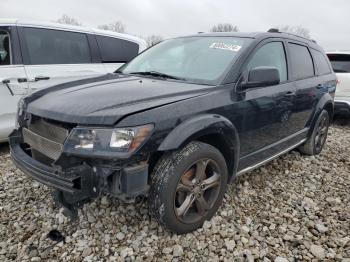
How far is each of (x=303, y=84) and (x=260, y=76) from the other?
134 cm

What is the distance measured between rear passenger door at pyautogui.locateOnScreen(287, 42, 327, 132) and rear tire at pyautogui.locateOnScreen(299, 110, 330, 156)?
323 mm

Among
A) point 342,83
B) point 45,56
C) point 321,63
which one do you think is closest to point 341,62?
point 342,83

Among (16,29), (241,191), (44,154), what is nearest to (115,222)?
(44,154)

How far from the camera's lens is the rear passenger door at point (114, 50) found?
545 cm

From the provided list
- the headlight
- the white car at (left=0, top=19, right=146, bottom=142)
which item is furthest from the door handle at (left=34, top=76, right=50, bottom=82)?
the headlight

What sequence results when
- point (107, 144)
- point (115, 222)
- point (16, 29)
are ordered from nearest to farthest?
point (107, 144), point (115, 222), point (16, 29)

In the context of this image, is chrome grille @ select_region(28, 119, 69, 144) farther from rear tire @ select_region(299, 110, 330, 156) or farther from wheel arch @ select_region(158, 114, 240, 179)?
rear tire @ select_region(299, 110, 330, 156)

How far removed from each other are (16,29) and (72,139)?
3.07 m

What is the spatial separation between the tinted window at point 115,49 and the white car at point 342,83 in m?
4.30

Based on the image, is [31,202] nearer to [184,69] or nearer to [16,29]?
[184,69]

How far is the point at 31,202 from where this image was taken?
3.21 m

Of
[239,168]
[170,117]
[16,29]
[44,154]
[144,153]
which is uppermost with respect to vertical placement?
[16,29]

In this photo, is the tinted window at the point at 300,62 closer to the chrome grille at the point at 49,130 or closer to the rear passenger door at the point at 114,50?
the chrome grille at the point at 49,130

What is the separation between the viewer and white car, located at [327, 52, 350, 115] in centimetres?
679
